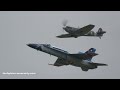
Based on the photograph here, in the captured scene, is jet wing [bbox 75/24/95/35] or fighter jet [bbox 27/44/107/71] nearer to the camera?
jet wing [bbox 75/24/95/35]

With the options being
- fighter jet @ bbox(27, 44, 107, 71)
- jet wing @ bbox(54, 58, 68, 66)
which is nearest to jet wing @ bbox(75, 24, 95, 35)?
fighter jet @ bbox(27, 44, 107, 71)

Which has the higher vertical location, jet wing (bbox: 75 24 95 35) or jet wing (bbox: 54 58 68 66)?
jet wing (bbox: 75 24 95 35)

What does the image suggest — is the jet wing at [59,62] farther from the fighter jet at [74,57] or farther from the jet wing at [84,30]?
the jet wing at [84,30]

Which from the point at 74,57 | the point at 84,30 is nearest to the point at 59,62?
the point at 74,57

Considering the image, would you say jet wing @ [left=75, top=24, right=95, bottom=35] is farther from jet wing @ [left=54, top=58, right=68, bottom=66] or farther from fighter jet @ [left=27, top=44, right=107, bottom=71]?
jet wing @ [left=54, top=58, right=68, bottom=66]

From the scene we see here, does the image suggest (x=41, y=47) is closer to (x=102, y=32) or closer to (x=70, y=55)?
(x=70, y=55)

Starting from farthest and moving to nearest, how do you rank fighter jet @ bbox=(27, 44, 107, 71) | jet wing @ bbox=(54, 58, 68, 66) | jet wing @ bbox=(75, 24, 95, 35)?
jet wing @ bbox=(54, 58, 68, 66), fighter jet @ bbox=(27, 44, 107, 71), jet wing @ bbox=(75, 24, 95, 35)

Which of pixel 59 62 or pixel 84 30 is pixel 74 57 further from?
pixel 84 30

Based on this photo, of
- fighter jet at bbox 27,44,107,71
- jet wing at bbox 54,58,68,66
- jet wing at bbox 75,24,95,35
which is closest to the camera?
jet wing at bbox 75,24,95,35

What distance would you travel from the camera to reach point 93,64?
65938 millimetres

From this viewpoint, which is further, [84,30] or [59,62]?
[59,62]

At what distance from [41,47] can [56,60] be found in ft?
20.1

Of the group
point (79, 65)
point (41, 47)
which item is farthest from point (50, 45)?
point (79, 65)

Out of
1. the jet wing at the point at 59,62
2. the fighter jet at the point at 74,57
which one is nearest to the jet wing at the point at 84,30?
the fighter jet at the point at 74,57
